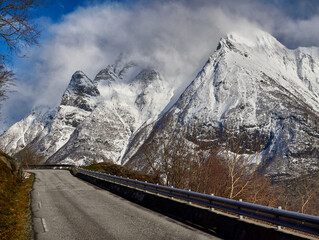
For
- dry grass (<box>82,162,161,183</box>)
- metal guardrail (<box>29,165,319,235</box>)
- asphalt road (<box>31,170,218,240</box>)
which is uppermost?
metal guardrail (<box>29,165,319,235</box>)

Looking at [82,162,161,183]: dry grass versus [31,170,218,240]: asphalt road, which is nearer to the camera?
[31,170,218,240]: asphalt road

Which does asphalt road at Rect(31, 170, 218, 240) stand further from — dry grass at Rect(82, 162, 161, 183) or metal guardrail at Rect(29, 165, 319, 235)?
dry grass at Rect(82, 162, 161, 183)

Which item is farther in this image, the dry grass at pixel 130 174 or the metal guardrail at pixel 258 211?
the dry grass at pixel 130 174

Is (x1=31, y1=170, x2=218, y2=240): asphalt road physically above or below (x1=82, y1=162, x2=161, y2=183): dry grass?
below

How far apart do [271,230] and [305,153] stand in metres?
195

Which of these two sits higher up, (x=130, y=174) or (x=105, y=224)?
(x=130, y=174)

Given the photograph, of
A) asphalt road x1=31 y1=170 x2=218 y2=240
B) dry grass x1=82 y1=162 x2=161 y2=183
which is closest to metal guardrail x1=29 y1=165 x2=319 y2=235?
asphalt road x1=31 y1=170 x2=218 y2=240

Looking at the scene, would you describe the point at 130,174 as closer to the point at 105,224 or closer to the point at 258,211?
the point at 105,224

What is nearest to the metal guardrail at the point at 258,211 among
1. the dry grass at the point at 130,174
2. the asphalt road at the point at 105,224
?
the asphalt road at the point at 105,224

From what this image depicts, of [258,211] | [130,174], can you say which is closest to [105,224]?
[258,211]

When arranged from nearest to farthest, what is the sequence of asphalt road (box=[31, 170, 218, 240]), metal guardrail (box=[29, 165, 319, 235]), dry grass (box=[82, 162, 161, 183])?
metal guardrail (box=[29, 165, 319, 235]) < asphalt road (box=[31, 170, 218, 240]) < dry grass (box=[82, 162, 161, 183])

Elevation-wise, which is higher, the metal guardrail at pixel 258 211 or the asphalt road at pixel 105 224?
the metal guardrail at pixel 258 211

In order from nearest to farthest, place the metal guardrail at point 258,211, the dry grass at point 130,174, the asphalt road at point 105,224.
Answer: the metal guardrail at point 258,211
the asphalt road at point 105,224
the dry grass at point 130,174

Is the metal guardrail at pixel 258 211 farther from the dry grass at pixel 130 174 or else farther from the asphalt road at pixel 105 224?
the dry grass at pixel 130 174
